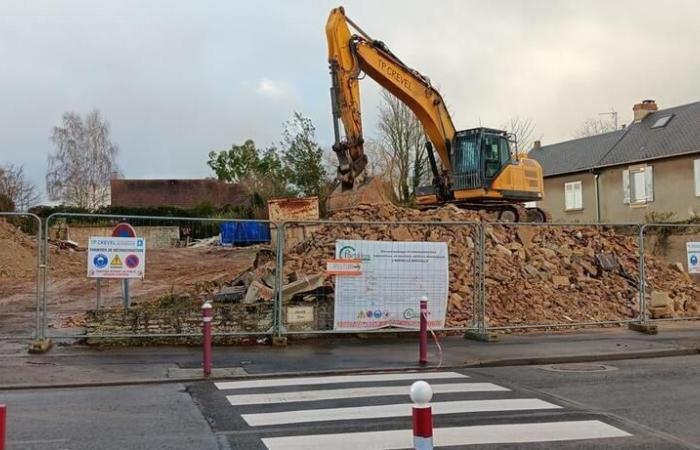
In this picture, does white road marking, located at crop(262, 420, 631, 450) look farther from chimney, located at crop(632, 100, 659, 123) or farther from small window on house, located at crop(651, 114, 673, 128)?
chimney, located at crop(632, 100, 659, 123)

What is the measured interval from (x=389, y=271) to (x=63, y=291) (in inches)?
462

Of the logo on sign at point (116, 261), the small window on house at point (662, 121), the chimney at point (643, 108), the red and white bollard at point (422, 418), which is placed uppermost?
the chimney at point (643, 108)

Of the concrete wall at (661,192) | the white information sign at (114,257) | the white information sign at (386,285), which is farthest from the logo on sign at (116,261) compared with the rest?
the concrete wall at (661,192)

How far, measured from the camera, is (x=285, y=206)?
78.7ft

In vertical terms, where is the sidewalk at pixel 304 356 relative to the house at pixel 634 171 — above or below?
below

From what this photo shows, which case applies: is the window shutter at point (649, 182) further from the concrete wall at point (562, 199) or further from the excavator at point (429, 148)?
the excavator at point (429, 148)

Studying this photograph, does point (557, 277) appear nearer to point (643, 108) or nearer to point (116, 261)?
point (116, 261)

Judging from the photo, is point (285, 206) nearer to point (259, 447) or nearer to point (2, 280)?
point (2, 280)

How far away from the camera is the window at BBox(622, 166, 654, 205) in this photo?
3750 centimetres

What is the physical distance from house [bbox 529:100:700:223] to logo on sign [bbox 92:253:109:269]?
98.6ft

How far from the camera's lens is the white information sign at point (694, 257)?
16.0m

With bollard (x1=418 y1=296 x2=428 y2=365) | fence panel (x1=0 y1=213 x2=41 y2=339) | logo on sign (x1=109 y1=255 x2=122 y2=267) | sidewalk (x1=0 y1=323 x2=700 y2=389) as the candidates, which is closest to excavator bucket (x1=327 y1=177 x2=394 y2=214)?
sidewalk (x1=0 y1=323 x2=700 y2=389)

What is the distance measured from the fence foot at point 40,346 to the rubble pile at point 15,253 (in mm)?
20529

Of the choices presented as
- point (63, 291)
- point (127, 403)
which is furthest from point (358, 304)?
point (63, 291)
